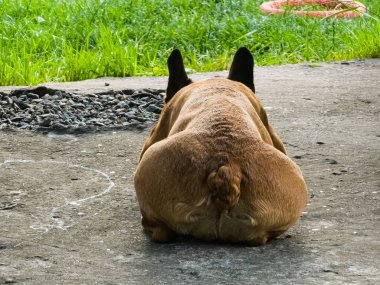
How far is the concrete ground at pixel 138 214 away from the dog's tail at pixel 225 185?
294 mm

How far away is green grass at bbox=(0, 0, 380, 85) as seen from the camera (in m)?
10.5

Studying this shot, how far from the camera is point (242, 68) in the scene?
6340 millimetres

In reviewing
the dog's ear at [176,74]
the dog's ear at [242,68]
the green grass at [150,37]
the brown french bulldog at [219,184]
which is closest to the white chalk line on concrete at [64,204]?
the brown french bulldog at [219,184]

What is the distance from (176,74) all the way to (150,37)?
5573 millimetres

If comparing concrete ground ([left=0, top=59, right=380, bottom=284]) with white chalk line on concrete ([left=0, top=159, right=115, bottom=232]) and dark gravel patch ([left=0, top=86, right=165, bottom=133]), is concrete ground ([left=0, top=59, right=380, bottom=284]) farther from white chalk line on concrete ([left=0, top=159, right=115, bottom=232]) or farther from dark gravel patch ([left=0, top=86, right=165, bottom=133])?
dark gravel patch ([left=0, top=86, right=165, bottom=133])

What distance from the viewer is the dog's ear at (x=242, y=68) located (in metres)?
6.30

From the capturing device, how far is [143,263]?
5.09 m

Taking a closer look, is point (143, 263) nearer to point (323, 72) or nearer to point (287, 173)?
point (287, 173)

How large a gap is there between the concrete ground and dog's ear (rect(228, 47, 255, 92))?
78cm

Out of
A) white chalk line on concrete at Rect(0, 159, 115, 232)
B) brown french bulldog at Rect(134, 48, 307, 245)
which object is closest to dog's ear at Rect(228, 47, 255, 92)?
brown french bulldog at Rect(134, 48, 307, 245)

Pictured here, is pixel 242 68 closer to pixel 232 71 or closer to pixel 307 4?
pixel 232 71

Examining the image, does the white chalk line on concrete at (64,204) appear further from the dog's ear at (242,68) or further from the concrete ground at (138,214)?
the dog's ear at (242,68)

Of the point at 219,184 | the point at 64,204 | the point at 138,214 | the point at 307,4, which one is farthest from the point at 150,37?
the point at 219,184

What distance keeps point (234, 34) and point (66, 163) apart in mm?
5228
